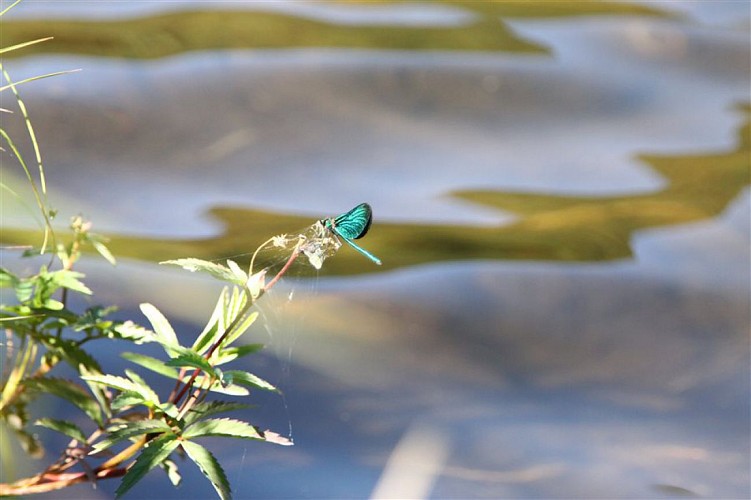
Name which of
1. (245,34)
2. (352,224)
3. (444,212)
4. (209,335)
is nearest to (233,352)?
(209,335)

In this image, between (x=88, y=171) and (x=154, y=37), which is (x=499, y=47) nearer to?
(x=154, y=37)

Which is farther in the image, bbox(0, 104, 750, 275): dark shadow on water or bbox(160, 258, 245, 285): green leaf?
bbox(0, 104, 750, 275): dark shadow on water

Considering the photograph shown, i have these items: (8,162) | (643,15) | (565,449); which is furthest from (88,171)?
(643,15)

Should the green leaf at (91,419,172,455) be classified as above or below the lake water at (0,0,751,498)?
below

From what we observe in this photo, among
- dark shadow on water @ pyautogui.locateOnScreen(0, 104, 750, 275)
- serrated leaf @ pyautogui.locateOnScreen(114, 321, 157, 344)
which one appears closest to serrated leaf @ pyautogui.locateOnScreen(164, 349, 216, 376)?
serrated leaf @ pyautogui.locateOnScreen(114, 321, 157, 344)

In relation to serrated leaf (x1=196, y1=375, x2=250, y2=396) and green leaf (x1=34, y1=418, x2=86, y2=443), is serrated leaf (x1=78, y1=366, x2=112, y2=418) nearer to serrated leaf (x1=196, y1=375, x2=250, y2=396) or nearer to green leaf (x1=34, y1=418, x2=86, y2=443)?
green leaf (x1=34, y1=418, x2=86, y2=443)

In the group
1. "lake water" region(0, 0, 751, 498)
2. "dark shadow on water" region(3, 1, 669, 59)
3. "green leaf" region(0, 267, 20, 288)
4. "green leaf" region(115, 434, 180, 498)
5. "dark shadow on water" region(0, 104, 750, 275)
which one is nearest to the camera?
"green leaf" region(115, 434, 180, 498)

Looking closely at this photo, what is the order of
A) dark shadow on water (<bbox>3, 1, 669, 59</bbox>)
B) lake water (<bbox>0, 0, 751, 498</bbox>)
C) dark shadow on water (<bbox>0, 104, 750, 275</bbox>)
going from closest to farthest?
lake water (<bbox>0, 0, 751, 498</bbox>), dark shadow on water (<bbox>0, 104, 750, 275</bbox>), dark shadow on water (<bbox>3, 1, 669, 59</bbox>)
